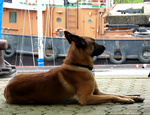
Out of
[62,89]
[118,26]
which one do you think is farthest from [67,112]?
[118,26]

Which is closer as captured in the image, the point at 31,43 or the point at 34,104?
the point at 34,104

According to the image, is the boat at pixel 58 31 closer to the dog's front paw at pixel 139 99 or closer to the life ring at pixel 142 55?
the life ring at pixel 142 55

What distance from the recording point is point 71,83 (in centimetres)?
505

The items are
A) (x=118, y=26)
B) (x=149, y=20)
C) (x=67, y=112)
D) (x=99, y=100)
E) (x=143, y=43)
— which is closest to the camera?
(x=67, y=112)

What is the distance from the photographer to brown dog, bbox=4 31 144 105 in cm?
501

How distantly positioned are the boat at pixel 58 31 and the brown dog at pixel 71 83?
1798 cm

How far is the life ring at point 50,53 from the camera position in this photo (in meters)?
23.4

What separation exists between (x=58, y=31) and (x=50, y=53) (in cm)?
148

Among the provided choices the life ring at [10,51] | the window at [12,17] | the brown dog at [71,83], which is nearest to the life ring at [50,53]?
the life ring at [10,51]

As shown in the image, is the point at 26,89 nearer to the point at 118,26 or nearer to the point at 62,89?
the point at 62,89

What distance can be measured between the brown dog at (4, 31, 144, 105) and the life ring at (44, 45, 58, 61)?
59.6 feet

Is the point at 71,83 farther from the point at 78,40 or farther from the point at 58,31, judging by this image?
the point at 58,31

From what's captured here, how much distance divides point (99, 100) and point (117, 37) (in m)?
19.9

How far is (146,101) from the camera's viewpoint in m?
5.34
